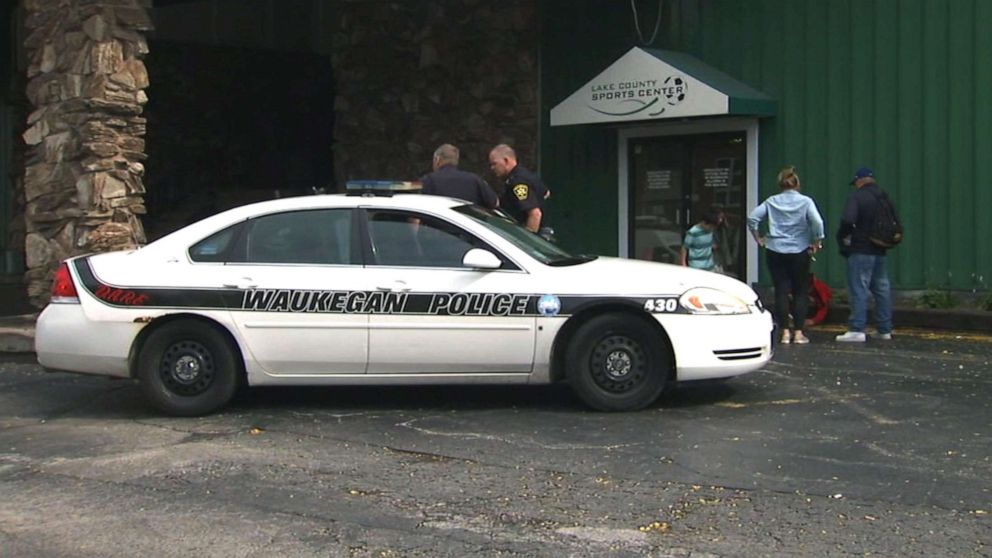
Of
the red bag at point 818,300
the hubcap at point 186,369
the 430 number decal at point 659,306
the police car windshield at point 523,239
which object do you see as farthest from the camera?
the red bag at point 818,300

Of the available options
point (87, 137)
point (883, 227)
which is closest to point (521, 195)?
point (883, 227)

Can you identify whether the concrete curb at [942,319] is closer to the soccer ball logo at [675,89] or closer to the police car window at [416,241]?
the soccer ball logo at [675,89]

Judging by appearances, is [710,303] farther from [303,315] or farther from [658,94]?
[658,94]

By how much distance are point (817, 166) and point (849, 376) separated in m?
5.22

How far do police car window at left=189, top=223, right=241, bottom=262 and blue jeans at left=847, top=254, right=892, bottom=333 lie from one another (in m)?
6.11

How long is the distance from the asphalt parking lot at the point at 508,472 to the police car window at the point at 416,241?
1.04 metres

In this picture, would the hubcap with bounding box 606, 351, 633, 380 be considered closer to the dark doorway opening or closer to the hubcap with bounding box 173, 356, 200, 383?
the hubcap with bounding box 173, 356, 200, 383

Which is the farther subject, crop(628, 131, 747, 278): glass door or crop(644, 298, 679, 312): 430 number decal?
crop(628, 131, 747, 278): glass door

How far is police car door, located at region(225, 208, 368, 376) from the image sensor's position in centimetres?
746

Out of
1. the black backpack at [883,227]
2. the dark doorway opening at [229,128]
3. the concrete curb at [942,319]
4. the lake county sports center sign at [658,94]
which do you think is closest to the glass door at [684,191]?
the lake county sports center sign at [658,94]

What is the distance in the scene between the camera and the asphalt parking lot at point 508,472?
16.3 feet

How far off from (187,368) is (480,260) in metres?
2.10

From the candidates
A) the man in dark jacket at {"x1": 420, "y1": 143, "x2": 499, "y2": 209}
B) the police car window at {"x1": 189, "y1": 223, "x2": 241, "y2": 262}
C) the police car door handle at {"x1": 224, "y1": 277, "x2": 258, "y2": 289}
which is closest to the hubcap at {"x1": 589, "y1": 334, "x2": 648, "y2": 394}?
the police car door handle at {"x1": 224, "y1": 277, "x2": 258, "y2": 289}

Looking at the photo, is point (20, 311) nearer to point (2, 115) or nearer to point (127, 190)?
point (127, 190)
